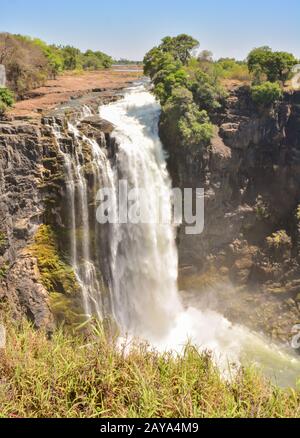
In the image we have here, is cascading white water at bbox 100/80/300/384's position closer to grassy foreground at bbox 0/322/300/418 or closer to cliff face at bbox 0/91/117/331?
cliff face at bbox 0/91/117/331

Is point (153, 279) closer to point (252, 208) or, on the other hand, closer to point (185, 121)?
point (252, 208)

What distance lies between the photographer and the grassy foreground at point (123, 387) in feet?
17.0

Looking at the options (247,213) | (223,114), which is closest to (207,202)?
(247,213)

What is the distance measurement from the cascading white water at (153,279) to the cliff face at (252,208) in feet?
3.98

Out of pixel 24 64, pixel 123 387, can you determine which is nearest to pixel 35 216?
pixel 123 387

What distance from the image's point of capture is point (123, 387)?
5.48m

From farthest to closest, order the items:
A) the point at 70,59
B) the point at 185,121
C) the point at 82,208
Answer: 1. the point at 70,59
2. the point at 185,121
3. the point at 82,208

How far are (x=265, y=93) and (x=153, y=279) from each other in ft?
33.5

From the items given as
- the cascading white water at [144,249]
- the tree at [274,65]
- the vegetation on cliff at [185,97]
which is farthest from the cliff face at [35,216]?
the tree at [274,65]

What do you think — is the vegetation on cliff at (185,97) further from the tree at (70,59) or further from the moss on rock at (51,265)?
the tree at (70,59)

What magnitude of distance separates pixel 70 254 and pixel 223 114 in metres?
10.0

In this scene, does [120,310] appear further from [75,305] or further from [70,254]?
[70,254]

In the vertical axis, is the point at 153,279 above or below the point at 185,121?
below

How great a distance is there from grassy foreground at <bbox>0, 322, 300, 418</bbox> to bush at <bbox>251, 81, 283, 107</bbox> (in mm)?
15658
